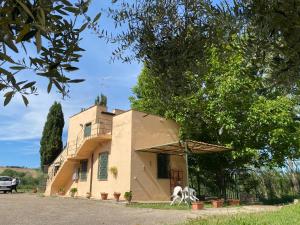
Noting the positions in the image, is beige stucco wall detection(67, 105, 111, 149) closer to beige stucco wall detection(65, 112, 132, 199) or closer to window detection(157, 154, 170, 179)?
beige stucco wall detection(65, 112, 132, 199)

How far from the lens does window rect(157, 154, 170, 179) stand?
20.5m

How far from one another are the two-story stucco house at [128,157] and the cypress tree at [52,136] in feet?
27.4

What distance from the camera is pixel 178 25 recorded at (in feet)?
12.2

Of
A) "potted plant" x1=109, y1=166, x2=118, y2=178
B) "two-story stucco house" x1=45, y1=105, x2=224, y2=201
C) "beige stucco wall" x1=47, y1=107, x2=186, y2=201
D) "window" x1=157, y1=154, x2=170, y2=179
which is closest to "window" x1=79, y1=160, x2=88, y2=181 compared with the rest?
"two-story stucco house" x1=45, y1=105, x2=224, y2=201

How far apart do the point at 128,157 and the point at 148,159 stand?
54.0 inches

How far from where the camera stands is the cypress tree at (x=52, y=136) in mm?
32594

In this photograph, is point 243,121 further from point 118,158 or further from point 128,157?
point 118,158

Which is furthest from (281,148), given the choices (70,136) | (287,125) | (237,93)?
(70,136)

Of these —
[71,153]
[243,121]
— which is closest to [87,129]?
[71,153]

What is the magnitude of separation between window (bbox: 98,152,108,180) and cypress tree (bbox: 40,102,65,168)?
483 inches

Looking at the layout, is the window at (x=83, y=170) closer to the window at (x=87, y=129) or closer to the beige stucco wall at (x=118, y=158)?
the beige stucco wall at (x=118, y=158)

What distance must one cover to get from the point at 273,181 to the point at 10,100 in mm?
24222

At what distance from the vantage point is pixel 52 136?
108ft

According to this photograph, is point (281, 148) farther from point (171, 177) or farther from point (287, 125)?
point (171, 177)
